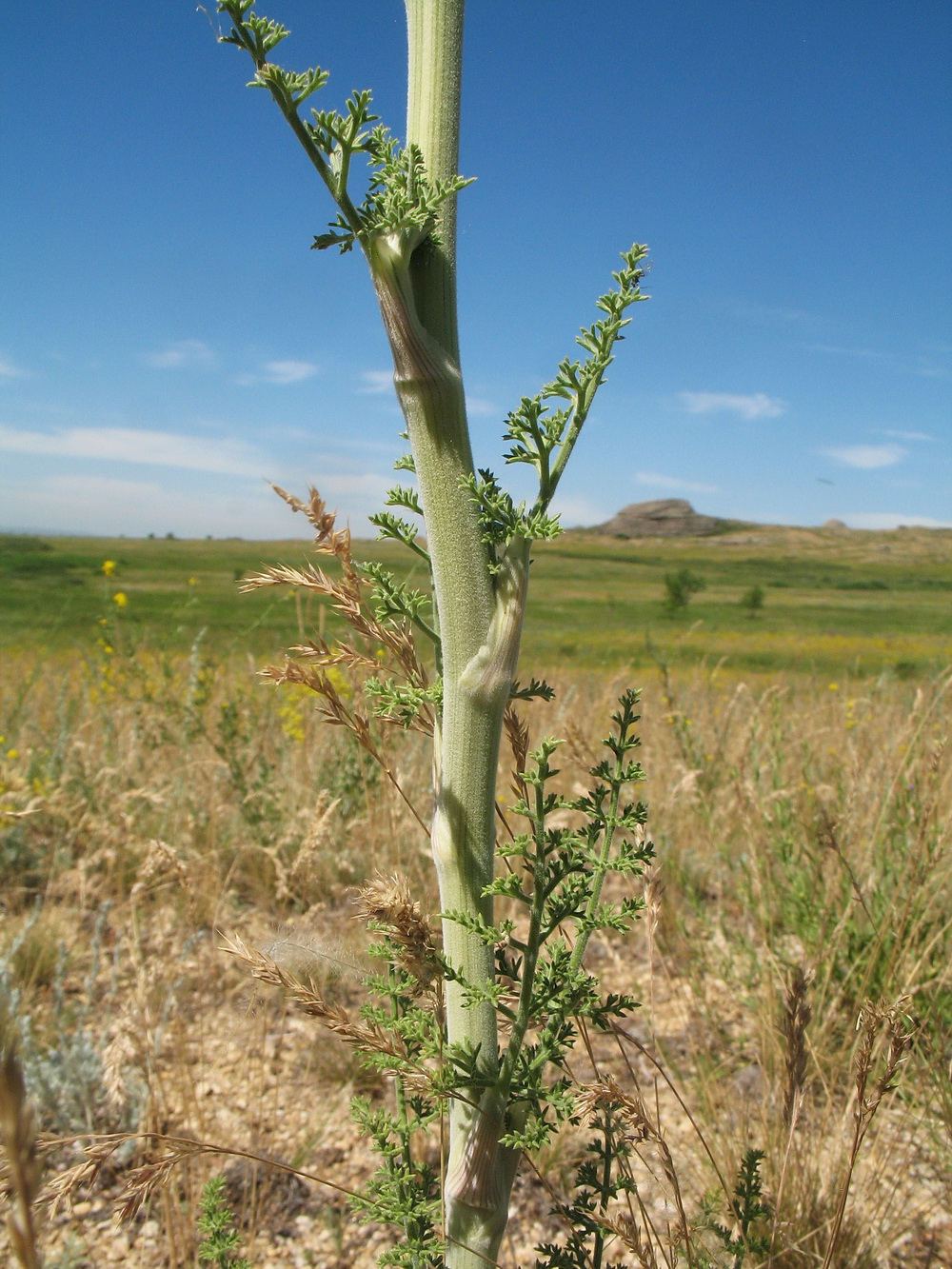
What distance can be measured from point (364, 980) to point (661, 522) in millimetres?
110465

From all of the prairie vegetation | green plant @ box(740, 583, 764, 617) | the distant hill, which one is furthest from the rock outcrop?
the prairie vegetation

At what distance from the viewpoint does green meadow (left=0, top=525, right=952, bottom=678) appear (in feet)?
17.7

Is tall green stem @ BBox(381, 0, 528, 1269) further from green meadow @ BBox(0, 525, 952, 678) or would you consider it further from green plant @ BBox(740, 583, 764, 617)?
green plant @ BBox(740, 583, 764, 617)

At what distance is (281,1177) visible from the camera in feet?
7.33

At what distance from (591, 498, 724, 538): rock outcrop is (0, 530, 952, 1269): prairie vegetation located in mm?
91015

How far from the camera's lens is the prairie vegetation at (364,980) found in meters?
1.84

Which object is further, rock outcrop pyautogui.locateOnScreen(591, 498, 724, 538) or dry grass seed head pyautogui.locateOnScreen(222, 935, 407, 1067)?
rock outcrop pyautogui.locateOnScreen(591, 498, 724, 538)

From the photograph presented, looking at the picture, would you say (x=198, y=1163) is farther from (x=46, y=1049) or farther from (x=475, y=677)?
(x=475, y=677)

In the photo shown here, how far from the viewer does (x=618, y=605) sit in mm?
41594

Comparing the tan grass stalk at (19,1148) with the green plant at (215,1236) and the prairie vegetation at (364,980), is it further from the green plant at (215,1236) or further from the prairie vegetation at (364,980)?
the green plant at (215,1236)

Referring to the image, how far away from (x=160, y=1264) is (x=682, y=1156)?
1382mm

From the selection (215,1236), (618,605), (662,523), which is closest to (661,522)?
(662,523)

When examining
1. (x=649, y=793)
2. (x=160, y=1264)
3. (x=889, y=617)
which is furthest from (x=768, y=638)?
(x=160, y=1264)

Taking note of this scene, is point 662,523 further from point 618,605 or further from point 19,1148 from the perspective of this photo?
point 19,1148
